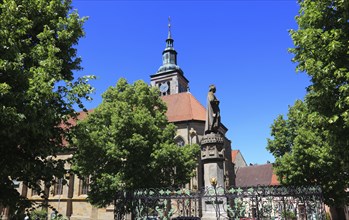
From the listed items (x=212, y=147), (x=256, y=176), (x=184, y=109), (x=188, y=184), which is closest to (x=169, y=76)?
(x=184, y=109)

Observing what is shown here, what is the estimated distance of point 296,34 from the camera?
10484 millimetres

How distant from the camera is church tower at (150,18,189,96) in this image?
2152 inches

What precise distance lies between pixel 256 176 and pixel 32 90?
168 ft

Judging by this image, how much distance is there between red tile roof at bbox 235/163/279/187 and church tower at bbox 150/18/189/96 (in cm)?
1935

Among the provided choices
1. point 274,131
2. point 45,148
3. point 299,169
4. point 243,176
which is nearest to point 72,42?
point 45,148

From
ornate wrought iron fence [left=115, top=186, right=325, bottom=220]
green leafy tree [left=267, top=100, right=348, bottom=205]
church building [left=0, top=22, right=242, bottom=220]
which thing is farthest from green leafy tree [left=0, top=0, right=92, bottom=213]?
church building [left=0, top=22, right=242, bottom=220]

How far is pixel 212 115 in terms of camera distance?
41.9 feet

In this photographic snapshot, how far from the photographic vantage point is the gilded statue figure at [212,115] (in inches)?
499

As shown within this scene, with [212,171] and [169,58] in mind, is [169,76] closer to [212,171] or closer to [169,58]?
[169,58]

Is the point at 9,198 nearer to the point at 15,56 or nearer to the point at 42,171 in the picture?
the point at 42,171

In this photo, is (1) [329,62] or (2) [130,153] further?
(2) [130,153]

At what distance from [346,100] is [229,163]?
30.9m

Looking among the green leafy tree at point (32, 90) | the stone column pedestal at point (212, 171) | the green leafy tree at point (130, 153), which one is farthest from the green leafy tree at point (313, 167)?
the green leafy tree at point (32, 90)

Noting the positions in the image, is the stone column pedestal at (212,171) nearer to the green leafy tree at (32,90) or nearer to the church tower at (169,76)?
the green leafy tree at (32,90)
